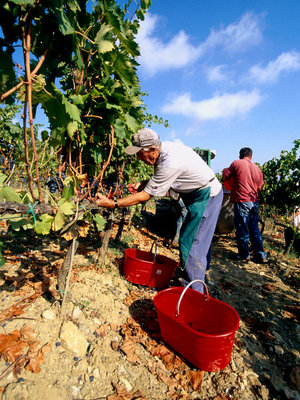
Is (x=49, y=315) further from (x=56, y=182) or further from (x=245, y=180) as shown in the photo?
(x=245, y=180)

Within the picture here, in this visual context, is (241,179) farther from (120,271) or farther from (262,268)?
(120,271)

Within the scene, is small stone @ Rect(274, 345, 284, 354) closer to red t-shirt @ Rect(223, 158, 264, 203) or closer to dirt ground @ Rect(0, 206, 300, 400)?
dirt ground @ Rect(0, 206, 300, 400)

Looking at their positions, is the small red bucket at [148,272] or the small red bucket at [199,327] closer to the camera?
the small red bucket at [199,327]

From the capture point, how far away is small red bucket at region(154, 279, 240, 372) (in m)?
1.79

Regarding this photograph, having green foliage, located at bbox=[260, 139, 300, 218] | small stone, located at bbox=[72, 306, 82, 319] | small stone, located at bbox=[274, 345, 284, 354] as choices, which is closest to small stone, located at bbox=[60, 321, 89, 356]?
small stone, located at bbox=[72, 306, 82, 319]

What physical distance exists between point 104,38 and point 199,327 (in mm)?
2792

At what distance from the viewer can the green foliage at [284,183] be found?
6.01 metres

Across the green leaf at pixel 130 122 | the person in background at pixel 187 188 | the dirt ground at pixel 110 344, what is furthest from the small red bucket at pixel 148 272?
the green leaf at pixel 130 122

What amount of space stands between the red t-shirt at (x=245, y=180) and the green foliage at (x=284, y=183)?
188 cm

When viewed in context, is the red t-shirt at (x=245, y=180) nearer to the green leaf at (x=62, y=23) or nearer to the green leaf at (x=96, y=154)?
the green leaf at (x=96, y=154)

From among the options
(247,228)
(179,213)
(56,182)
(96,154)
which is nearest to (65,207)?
(56,182)

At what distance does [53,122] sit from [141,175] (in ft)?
12.6

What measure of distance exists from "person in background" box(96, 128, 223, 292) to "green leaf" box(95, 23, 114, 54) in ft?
3.10

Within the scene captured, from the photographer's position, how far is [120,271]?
3.46 metres
